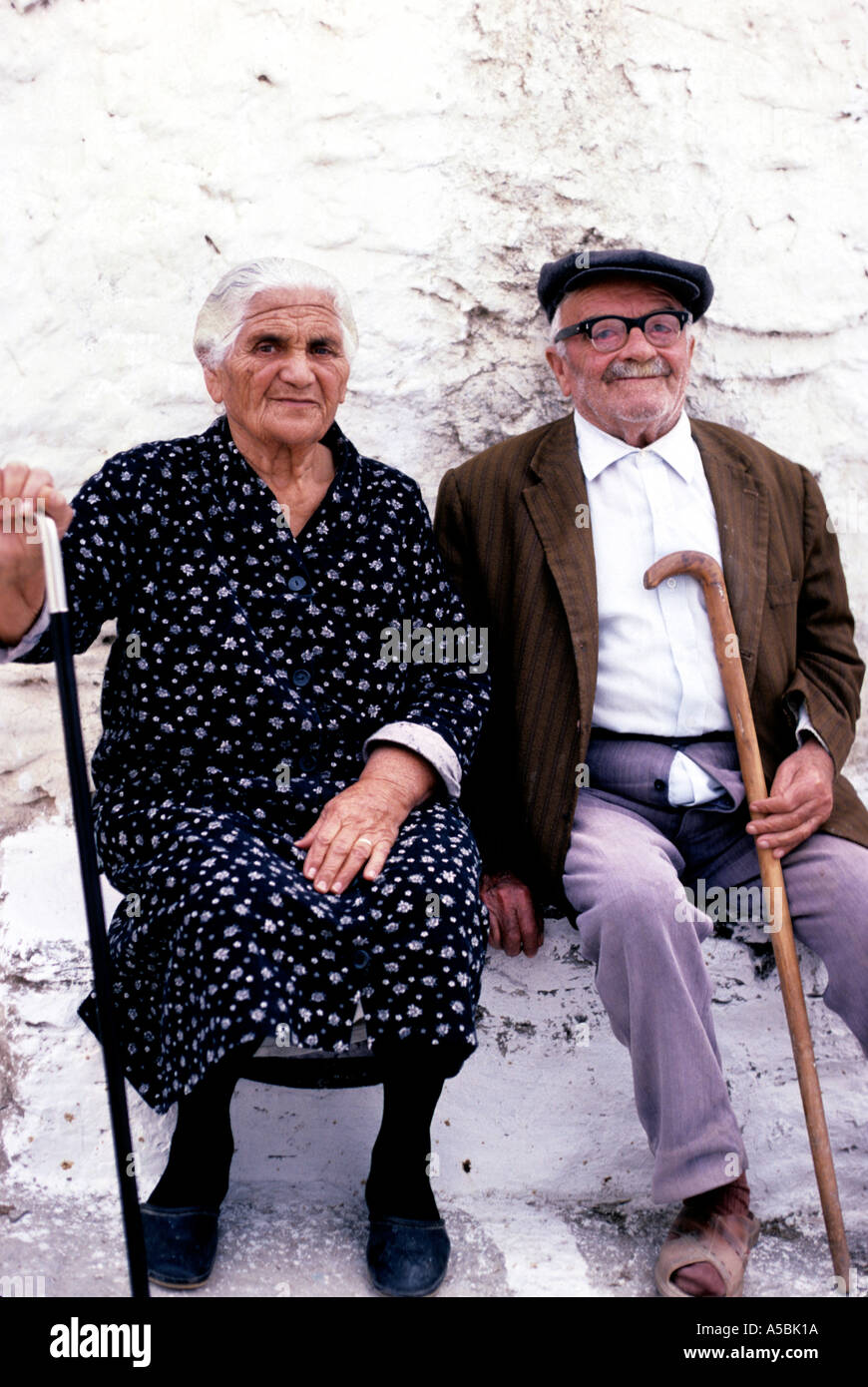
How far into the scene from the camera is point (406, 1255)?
229cm

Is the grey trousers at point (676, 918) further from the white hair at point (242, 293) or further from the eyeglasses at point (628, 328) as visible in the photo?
the white hair at point (242, 293)

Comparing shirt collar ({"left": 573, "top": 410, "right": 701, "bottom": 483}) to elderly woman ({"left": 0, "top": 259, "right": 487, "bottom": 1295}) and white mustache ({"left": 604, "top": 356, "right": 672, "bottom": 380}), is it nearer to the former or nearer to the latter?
white mustache ({"left": 604, "top": 356, "right": 672, "bottom": 380})

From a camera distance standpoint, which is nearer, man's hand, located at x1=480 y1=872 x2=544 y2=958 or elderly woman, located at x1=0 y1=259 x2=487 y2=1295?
elderly woman, located at x1=0 y1=259 x2=487 y2=1295

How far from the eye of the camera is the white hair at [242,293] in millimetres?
2568

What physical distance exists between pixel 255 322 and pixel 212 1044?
4.37ft

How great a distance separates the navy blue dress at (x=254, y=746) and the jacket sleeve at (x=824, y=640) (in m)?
0.73

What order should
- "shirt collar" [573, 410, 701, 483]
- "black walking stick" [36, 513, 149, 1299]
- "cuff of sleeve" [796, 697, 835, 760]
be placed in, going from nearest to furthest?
1. "black walking stick" [36, 513, 149, 1299]
2. "cuff of sleeve" [796, 697, 835, 760]
3. "shirt collar" [573, 410, 701, 483]

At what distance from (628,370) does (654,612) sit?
52cm

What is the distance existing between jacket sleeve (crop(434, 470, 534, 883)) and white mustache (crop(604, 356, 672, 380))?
42 cm

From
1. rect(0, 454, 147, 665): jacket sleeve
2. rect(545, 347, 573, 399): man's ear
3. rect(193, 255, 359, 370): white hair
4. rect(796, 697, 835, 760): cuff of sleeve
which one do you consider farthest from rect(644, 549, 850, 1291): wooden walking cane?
rect(0, 454, 147, 665): jacket sleeve

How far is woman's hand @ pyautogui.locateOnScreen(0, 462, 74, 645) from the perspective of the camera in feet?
6.28

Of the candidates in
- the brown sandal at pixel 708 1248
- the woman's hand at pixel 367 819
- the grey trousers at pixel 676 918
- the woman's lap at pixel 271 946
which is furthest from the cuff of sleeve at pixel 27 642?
the brown sandal at pixel 708 1248

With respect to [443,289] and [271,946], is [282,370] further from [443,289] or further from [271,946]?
[271,946]

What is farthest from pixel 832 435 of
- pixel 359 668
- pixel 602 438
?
pixel 359 668
